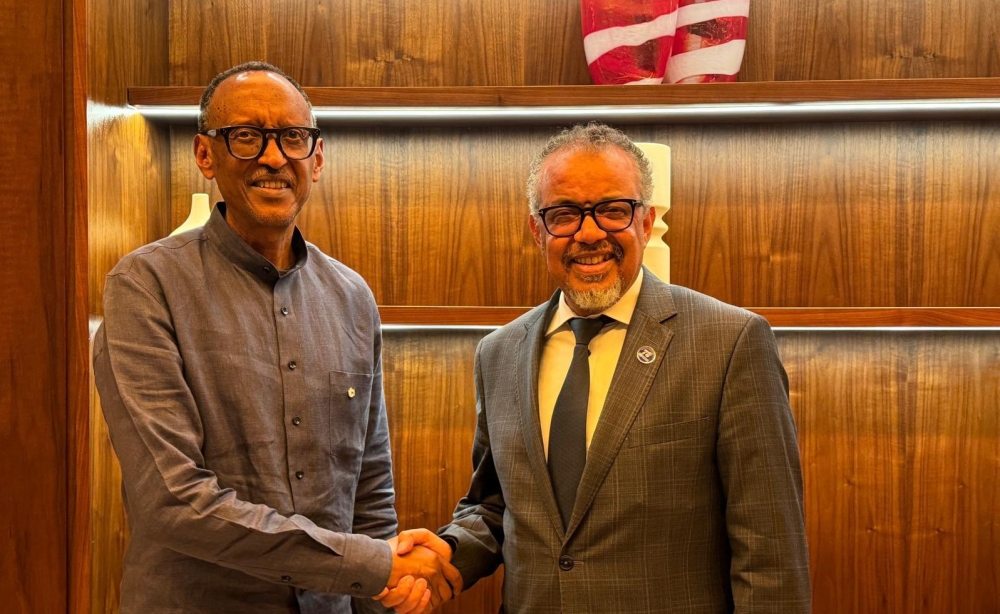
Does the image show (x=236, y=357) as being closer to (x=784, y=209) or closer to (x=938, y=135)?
(x=784, y=209)

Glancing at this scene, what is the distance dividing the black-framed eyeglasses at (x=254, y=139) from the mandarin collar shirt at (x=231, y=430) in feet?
0.44

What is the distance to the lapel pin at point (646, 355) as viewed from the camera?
5.06 feet

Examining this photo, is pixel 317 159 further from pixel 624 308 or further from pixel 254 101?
pixel 624 308

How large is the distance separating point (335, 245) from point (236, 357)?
3.20 feet

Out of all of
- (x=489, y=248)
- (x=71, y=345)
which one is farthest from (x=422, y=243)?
(x=71, y=345)

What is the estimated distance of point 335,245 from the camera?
8.33ft

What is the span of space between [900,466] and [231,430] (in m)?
1.78

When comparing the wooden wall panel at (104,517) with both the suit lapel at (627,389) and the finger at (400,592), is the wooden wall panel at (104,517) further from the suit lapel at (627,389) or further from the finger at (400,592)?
the suit lapel at (627,389)

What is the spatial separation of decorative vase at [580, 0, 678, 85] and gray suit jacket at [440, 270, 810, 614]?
0.89 m

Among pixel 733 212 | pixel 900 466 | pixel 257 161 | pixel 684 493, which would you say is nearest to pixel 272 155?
pixel 257 161

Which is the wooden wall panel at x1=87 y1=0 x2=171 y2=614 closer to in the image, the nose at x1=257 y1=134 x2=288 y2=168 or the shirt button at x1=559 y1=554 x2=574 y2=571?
the nose at x1=257 y1=134 x2=288 y2=168

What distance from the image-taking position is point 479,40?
2490 millimetres

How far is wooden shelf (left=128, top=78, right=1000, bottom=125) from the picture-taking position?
2.16 metres

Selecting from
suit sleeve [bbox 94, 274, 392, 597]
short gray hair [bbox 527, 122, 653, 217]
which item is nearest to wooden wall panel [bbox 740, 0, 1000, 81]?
short gray hair [bbox 527, 122, 653, 217]
